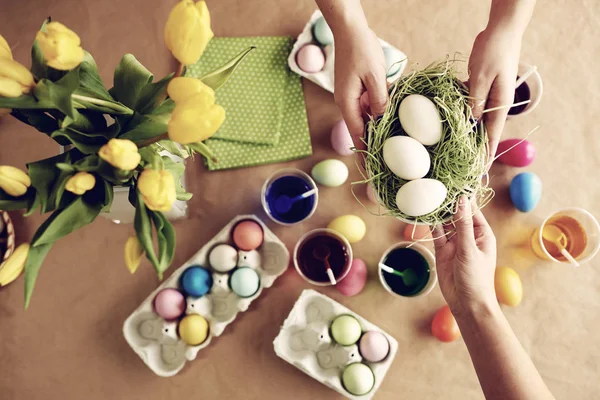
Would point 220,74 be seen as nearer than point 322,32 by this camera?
Yes

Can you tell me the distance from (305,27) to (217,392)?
26.9 inches

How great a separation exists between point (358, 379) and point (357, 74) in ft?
1.53

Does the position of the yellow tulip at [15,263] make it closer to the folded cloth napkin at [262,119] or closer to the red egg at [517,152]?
the folded cloth napkin at [262,119]

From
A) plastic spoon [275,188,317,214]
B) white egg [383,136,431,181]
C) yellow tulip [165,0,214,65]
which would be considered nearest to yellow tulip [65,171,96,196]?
yellow tulip [165,0,214,65]

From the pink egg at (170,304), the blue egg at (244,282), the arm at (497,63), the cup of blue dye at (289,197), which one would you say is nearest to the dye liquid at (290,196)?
the cup of blue dye at (289,197)

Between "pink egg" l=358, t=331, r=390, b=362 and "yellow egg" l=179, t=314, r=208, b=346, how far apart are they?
0.26 m

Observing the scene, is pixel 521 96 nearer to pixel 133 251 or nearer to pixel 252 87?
pixel 252 87

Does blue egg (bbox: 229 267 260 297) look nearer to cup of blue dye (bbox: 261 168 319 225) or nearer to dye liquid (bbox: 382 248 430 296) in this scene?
cup of blue dye (bbox: 261 168 319 225)

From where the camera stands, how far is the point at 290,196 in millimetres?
776

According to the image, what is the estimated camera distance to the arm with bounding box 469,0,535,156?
0.57 metres

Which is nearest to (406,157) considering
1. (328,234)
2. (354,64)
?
(354,64)

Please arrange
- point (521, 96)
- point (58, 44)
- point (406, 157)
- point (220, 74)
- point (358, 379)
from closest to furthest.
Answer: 1. point (58, 44)
2. point (220, 74)
3. point (406, 157)
4. point (358, 379)
5. point (521, 96)

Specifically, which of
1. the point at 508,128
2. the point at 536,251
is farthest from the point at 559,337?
the point at 508,128

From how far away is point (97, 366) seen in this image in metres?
0.76
